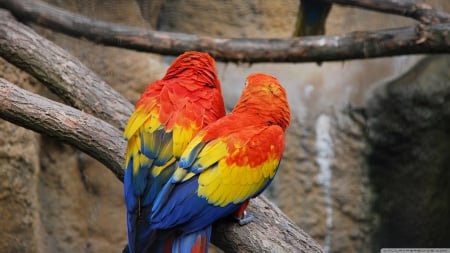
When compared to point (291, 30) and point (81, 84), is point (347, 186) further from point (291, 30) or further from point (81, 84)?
point (81, 84)

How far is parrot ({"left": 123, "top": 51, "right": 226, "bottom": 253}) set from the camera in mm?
1947

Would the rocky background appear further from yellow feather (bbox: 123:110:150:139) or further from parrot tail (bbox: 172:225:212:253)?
parrot tail (bbox: 172:225:212:253)

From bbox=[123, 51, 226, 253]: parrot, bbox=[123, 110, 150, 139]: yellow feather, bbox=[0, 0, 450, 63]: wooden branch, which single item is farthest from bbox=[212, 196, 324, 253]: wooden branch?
bbox=[0, 0, 450, 63]: wooden branch

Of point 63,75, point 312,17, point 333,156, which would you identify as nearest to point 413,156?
point 333,156

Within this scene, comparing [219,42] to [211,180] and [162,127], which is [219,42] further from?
[211,180]

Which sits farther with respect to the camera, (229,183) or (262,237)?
(262,237)

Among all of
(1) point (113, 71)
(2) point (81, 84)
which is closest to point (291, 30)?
(1) point (113, 71)

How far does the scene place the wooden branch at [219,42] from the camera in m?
3.17

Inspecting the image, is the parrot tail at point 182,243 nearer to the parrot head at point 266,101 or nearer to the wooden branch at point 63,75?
the parrot head at point 266,101

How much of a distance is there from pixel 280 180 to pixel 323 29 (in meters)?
0.86

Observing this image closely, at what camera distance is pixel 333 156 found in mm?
3980

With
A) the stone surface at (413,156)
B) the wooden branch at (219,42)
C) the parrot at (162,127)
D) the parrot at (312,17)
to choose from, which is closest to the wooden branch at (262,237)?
the parrot at (162,127)

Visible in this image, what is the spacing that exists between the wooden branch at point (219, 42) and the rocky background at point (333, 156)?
0.40 meters

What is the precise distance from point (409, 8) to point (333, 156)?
1.05 meters
